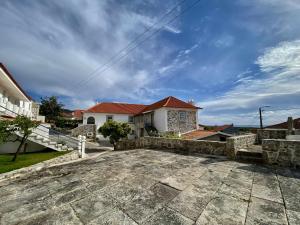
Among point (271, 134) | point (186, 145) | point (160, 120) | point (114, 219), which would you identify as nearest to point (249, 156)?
point (186, 145)

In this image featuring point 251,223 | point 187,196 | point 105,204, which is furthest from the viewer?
point 187,196

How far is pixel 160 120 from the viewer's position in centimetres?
2230

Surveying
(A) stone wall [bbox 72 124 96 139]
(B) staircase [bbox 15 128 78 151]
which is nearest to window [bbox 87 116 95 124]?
(A) stone wall [bbox 72 124 96 139]

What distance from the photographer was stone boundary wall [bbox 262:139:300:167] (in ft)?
14.8

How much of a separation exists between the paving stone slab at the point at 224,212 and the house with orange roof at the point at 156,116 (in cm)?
1822

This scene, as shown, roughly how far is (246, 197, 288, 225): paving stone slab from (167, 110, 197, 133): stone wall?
730 inches

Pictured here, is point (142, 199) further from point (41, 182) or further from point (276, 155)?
point (276, 155)

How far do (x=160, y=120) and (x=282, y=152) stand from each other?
58.2 ft

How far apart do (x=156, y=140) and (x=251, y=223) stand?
7226mm

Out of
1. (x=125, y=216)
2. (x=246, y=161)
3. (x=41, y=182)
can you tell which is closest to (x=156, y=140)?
(x=246, y=161)

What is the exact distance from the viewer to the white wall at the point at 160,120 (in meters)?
21.4

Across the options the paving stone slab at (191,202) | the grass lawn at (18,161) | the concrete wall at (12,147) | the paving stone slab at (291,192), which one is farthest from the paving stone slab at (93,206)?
the concrete wall at (12,147)

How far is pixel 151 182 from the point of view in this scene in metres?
3.85

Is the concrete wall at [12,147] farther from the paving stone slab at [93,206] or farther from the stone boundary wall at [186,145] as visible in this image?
the paving stone slab at [93,206]
